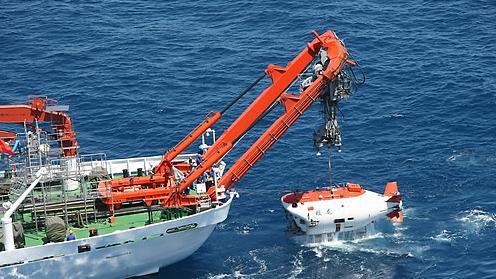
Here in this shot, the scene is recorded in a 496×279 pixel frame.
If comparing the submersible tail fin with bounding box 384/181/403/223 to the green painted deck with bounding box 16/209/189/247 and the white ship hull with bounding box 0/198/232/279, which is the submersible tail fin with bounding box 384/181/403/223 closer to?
the white ship hull with bounding box 0/198/232/279

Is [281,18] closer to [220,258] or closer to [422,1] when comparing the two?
[422,1]

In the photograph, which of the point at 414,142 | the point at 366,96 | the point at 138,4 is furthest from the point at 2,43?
the point at 414,142

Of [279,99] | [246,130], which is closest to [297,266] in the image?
[246,130]

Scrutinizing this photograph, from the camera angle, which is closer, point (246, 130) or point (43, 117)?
point (246, 130)

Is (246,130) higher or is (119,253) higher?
(246,130)

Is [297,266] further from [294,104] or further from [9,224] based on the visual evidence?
[9,224]

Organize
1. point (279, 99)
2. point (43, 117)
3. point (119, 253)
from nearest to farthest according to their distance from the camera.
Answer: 1. point (119, 253)
2. point (279, 99)
3. point (43, 117)

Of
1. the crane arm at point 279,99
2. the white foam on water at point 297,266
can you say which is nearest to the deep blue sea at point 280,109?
the white foam on water at point 297,266
